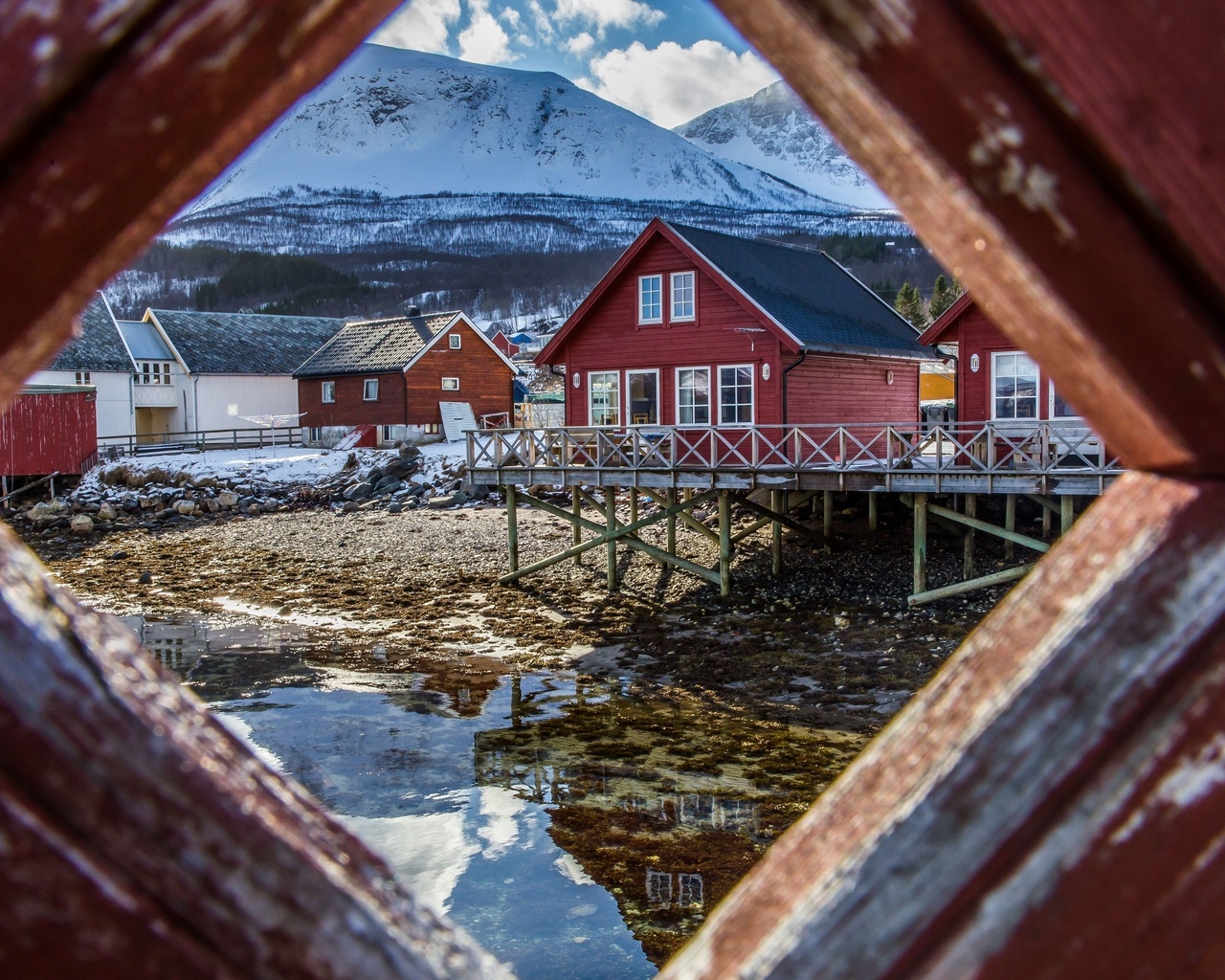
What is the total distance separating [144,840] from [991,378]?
64.3 ft

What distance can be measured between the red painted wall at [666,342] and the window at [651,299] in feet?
0.36

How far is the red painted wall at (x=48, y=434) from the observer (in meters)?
35.1

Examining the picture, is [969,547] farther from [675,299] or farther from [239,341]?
[239,341]

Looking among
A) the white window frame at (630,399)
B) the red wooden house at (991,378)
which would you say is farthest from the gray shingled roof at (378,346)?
the red wooden house at (991,378)

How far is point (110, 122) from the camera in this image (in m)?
0.45

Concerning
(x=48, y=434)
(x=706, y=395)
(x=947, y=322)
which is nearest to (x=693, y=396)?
(x=706, y=395)

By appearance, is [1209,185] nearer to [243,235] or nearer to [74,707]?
[74,707]

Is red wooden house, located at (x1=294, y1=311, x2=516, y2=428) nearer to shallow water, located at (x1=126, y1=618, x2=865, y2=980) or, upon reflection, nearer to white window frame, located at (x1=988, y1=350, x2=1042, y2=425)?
shallow water, located at (x1=126, y1=618, x2=865, y2=980)

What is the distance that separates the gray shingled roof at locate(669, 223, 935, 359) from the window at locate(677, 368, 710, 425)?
2.14 meters

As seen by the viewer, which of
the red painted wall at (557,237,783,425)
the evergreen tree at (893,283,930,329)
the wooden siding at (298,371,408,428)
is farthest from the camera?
the evergreen tree at (893,283,930,329)

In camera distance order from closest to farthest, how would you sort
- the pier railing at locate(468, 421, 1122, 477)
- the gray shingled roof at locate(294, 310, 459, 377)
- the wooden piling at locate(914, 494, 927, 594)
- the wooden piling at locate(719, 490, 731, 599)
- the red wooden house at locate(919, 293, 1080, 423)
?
the pier railing at locate(468, 421, 1122, 477), the wooden piling at locate(914, 494, 927, 594), the red wooden house at locate(919, 293, 1080, 423), the wooden piling at locate(719, 490, 731, 599), the gray shingled roof at locate(294, 310, 459, 377)

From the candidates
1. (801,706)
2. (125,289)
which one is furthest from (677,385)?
(125,289)

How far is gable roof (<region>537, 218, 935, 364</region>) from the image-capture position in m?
20.1

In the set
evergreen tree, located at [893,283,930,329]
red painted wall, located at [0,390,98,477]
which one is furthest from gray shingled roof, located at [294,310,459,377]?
evergreen tree, located at [893,283,930,329]
